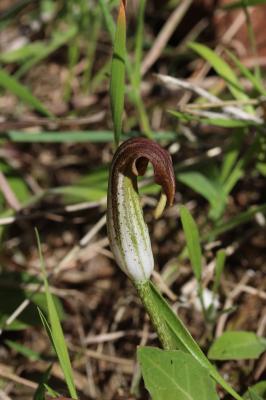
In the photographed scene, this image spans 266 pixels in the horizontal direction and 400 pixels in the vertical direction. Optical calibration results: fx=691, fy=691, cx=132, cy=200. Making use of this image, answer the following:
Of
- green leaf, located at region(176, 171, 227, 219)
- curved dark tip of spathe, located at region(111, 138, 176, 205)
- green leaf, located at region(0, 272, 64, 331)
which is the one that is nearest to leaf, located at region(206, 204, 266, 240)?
green leaf, located at region(176, 171, 227, 219)

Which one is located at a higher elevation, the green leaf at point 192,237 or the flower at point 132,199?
the green leaf at point 192,237

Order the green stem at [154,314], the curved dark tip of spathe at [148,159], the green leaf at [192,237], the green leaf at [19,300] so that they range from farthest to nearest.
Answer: the green leaf at [19,300] → the green leaf at [192,237] → the green stem at [154,314] → the curved dark tip of spathe at [148,159]

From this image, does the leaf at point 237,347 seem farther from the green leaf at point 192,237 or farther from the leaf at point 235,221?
the leaf at point 235,221

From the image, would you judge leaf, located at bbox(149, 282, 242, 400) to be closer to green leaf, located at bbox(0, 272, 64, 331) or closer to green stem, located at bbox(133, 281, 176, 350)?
green stem, located at bbox(133, 281, 176, 350)

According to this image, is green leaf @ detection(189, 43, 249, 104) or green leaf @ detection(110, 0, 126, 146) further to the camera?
green leaf @ detection(189, 43, 249, 104)

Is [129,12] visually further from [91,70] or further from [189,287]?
[189,287]

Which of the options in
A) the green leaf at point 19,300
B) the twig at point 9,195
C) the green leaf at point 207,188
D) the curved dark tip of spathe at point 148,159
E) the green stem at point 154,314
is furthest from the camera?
the twig at point 9,195

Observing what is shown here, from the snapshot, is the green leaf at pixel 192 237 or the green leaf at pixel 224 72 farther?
the green leaf at pixel 224 72

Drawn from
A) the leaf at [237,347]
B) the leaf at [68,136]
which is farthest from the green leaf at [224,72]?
the leaf at [237,347]
